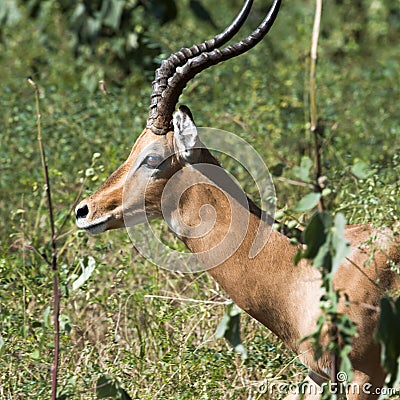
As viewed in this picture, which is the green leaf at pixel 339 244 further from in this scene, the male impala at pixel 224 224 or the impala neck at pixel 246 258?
the impala neck at pixel 246 258

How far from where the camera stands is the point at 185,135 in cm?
411

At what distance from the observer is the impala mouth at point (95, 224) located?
422 cm

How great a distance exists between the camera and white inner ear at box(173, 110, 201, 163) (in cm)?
410

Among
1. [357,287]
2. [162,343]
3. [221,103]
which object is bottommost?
[162,343]

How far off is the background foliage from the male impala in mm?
194

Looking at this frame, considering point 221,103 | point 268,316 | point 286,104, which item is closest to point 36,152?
point 221,103

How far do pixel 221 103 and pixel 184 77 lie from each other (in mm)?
3682

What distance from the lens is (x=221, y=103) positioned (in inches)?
309

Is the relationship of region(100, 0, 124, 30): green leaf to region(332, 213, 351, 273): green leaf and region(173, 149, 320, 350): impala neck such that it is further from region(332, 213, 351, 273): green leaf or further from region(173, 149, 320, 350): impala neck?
region(332, 213, 351, 273): green leaf

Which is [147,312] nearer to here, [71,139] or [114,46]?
[71,139]

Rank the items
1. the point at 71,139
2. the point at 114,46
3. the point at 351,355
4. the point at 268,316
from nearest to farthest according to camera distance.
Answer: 1. the point at 351,355
2. the point at 268,316
3. the point at 71,139
4. the point at 114,46

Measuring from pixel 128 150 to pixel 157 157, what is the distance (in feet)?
6.99

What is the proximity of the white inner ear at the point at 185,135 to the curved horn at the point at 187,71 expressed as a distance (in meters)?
0.14

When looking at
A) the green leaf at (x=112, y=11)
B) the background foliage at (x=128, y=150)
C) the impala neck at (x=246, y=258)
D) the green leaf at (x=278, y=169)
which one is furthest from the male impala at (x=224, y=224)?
the green leaf at (x=112, y=11)
